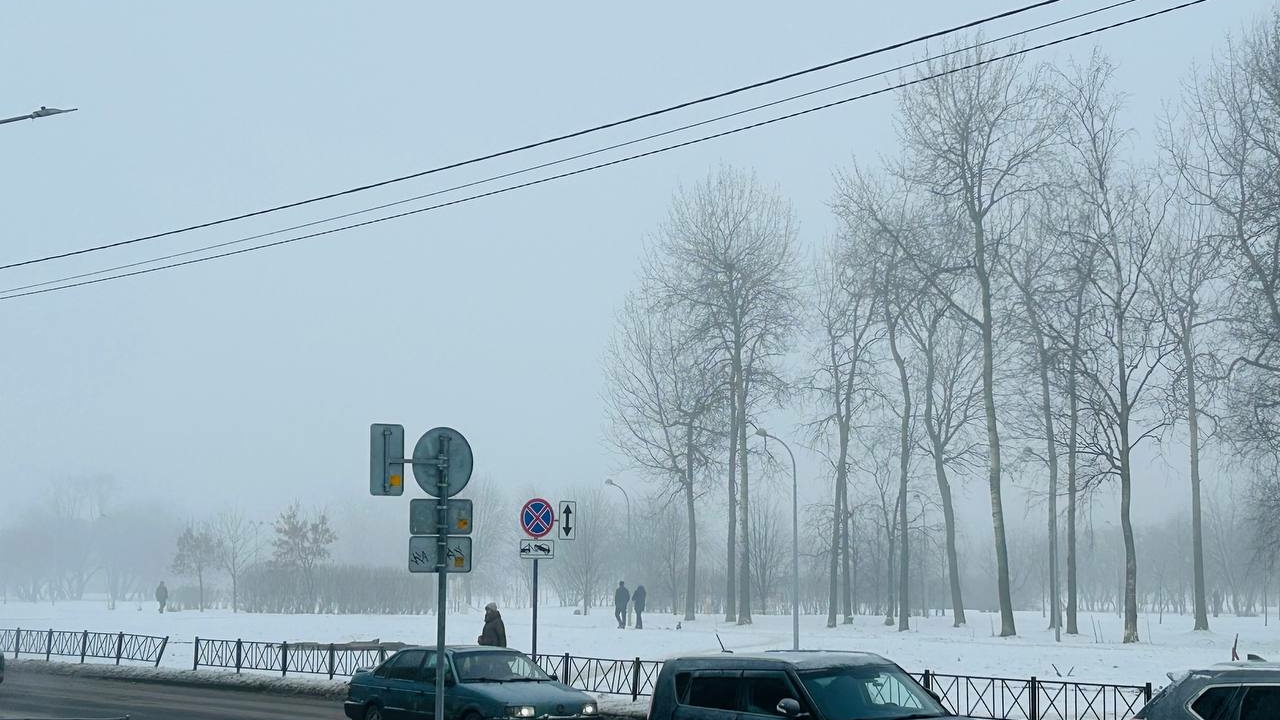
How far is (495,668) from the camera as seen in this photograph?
19188 mm

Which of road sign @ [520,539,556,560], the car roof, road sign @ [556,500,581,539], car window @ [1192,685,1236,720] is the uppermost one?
road sign @ [556,500,581,539]

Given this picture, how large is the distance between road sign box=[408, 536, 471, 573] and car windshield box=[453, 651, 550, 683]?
5.69 meters

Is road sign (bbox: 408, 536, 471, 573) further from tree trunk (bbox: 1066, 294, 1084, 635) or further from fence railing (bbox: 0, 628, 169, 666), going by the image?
tree trunk (bbox: 1066, 294, 1084, 635)

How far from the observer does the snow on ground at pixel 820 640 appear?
3131 centimetres

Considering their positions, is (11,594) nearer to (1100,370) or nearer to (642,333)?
(642,333)

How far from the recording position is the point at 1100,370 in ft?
138

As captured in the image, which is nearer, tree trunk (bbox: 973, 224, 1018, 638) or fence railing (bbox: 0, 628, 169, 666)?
fence railing (bbox: 0, 628, 169, 666)

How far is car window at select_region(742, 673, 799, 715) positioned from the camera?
465 inches

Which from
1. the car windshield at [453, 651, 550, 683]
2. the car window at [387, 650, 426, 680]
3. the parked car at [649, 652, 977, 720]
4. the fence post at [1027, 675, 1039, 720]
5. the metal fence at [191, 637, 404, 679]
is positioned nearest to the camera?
the parked car at [649, 652, 977, 720]

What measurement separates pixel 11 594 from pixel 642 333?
12593 cm

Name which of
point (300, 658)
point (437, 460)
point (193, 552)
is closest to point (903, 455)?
point (300, 658)

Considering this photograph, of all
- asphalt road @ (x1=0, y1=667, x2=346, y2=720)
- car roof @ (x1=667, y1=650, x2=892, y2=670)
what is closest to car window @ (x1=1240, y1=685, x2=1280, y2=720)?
car roof @ (x1=667, y1=650, x2=892, y2=670)

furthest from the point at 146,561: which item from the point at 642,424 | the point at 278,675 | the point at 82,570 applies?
the point at 278,675

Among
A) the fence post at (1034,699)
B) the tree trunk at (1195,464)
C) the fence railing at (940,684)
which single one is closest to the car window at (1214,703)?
the fence railing at (940,684)
